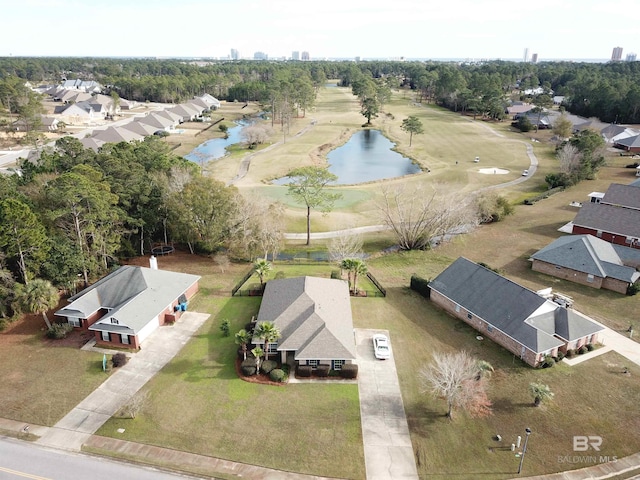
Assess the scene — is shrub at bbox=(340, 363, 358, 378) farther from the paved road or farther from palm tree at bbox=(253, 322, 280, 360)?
the paved road

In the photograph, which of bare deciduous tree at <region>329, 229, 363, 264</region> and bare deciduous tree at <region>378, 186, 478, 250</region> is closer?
bare deciduous tree at <region>329, 229, 363, 264</region>

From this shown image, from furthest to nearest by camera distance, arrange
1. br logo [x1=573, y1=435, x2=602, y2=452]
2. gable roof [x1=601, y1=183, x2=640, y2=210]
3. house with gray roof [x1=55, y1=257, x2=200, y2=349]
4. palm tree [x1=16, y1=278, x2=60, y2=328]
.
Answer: gable roof [x1=601, y1=183, x2=640, y2=210], house with gray roof [x1=55, y1=257, x2=200, y2=349], palm tree [x1=16, y1=278, x2=60, y2=328], br logo [x1=573, y1=435, x2=602, y2=452]

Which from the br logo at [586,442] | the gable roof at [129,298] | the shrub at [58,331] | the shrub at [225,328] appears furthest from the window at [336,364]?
the shrub at [58,331]

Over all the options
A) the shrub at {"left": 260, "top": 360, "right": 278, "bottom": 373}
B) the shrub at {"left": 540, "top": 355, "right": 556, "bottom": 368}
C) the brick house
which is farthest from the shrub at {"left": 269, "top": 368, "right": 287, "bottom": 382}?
the brick house

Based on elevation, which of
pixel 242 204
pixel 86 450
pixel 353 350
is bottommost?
pixel 86 450

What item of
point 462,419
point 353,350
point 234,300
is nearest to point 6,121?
point 234,300

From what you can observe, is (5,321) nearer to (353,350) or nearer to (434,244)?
(353,350)

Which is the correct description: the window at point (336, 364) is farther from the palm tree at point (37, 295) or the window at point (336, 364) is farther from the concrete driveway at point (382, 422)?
the palm tree at point (37, 295)

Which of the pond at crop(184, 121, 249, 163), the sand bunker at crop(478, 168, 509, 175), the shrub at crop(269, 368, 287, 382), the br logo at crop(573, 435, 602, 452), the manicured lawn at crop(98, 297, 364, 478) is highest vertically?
the pond at crop(184, 121, 249, 163)
